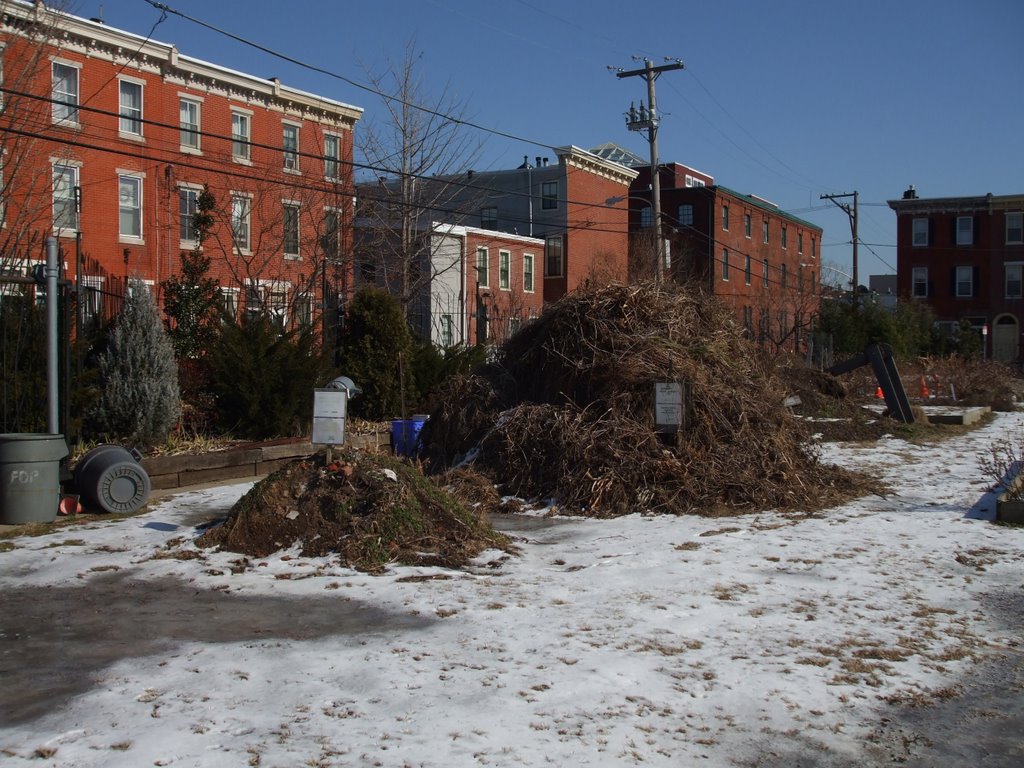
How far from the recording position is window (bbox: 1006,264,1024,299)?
61.8 m

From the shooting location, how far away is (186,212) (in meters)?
32.5

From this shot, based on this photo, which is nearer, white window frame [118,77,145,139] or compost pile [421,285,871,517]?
compost pile [421,285,871,517]

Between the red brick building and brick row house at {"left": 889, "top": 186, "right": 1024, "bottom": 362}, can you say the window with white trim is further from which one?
brick row house at {"left": 889, "top": 186, "right": 1024, "bottom": 362}

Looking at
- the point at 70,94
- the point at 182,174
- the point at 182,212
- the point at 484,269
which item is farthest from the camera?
the point at 484,269

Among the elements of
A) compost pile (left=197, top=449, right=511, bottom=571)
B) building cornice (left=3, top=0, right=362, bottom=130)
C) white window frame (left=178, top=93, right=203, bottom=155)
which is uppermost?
building cornice (left=3, top=0, right=362, bottom=130)

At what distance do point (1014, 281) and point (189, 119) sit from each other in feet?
166

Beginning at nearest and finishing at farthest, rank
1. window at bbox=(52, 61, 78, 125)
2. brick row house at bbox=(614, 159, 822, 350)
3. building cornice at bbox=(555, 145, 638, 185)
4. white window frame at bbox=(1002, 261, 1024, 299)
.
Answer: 1. window at bbox=(52, 61, 78, 125)
2. building cornice at bbox=(555, 145, 638, 185)
3. brick row house at bbox=(614, 159, 822, 350)
4. white window frame at bbox=(1002, 261, 1024, 299)

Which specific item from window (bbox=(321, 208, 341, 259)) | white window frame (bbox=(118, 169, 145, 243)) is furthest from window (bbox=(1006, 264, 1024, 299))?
white window frame (bbox=(118, 169, 145, 243))

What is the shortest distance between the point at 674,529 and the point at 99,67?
28116 millimetres

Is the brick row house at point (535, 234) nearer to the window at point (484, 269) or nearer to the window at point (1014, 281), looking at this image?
the window at point (484, 269)

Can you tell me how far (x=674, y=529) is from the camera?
32.4ft

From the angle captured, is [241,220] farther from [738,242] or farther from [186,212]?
[738,242]

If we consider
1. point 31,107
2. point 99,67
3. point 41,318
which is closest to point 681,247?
point 99,67

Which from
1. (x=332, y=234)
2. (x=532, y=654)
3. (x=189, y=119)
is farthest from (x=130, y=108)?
(x=532, y=654)
